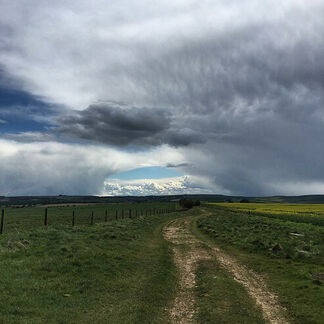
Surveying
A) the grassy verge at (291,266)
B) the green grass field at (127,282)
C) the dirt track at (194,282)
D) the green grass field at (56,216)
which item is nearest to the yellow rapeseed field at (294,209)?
the green grass field at (56,216)

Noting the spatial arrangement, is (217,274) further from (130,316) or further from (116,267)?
(130,316)

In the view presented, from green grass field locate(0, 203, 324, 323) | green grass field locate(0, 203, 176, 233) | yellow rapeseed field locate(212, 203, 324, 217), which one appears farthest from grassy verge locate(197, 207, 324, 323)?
yellow rapeseed field locate(212, 203, 324, 217)

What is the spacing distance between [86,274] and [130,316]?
4.84 meters

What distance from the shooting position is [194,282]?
1355 cm

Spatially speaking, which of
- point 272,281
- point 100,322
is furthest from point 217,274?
point 100,322

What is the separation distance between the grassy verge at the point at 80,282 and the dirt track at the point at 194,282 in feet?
1.94

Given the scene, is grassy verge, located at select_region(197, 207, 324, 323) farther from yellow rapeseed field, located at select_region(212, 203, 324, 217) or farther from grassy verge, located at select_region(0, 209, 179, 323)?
yellow rapeseed field, located at select_region(212, 203, 324, 217)

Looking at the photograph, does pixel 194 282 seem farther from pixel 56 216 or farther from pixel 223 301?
pixel 56 216

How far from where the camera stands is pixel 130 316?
29.9 feet

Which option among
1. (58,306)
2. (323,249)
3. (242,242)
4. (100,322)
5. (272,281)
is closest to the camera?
(100,322)

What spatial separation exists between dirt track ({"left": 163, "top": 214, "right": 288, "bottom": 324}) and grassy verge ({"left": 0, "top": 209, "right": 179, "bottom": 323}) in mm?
590

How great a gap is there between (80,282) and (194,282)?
5.76m

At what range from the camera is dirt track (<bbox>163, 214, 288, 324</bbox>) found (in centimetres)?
972

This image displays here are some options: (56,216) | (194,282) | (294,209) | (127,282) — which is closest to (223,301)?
(194,282)
